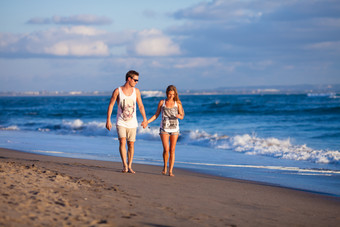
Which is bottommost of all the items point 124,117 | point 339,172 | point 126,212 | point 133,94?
point 126,212

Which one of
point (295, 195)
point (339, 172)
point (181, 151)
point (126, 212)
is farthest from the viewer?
point (181, 151)

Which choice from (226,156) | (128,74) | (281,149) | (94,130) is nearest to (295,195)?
(128,74)

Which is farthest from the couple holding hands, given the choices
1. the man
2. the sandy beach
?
the sandy beach

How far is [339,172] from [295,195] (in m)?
3.19

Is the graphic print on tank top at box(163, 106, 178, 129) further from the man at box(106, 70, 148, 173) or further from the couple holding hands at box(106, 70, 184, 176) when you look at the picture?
the man at box(106, 70, 148, 173)

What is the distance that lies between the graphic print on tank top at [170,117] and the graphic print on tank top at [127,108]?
635mm

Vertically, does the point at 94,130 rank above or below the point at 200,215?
above

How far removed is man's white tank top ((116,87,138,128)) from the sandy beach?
933 mm

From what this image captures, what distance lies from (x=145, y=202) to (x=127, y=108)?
2391 millimetres

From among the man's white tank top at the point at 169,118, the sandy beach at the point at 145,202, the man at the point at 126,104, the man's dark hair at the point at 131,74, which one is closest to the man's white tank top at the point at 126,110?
the man at the point at 126,104

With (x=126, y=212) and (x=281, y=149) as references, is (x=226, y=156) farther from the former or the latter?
(x=126, y=212)

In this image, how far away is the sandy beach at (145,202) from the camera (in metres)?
3.95

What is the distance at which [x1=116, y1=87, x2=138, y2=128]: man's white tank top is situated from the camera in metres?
6.82

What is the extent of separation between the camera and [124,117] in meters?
6.87
